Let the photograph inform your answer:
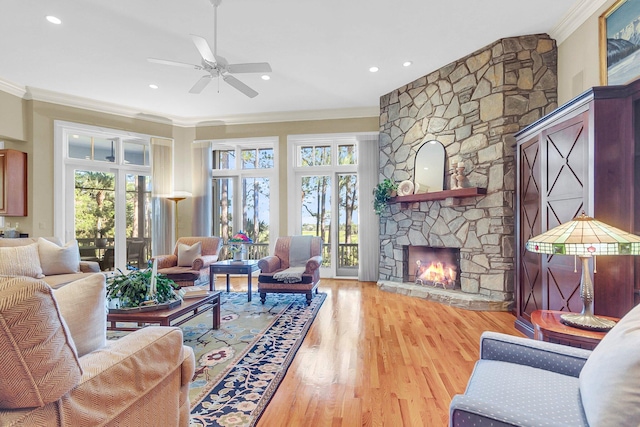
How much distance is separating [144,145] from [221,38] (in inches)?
144

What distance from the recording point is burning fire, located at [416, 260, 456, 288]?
458cm

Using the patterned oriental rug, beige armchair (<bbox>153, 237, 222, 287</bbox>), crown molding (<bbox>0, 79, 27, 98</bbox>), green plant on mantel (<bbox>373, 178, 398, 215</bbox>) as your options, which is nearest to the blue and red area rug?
the patterned oriental rug

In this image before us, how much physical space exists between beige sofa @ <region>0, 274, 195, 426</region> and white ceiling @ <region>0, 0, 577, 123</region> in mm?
3056

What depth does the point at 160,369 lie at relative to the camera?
128 centimetres

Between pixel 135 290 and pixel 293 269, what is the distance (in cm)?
227

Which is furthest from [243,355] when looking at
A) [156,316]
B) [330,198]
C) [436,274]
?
[330,198]

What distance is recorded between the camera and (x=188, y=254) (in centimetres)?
512

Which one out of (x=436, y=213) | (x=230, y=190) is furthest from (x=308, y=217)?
(x=436, y=213)

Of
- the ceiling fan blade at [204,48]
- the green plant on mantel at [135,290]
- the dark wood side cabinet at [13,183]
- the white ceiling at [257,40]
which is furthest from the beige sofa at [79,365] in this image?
the dark wood side cabinet at [13,183]

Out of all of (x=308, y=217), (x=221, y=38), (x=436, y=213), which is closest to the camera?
(x=221, y=38)

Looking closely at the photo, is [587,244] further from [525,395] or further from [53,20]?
[53,20]

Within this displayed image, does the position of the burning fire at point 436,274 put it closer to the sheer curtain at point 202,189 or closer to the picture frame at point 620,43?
the picture frame at point 620,43

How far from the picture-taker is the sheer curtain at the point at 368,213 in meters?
5.78

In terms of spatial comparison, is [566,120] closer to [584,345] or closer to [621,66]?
[621,66]
